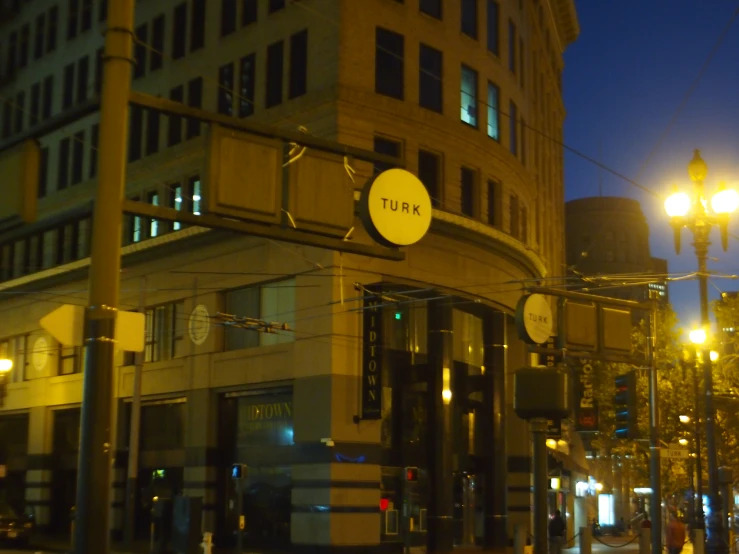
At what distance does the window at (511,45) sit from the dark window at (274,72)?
10.2 metres

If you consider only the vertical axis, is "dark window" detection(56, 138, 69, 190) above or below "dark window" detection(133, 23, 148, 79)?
below

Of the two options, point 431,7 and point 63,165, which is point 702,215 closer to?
point 431,7

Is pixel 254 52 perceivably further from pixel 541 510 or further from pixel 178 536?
pixel 541 510

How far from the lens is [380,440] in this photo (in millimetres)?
32062

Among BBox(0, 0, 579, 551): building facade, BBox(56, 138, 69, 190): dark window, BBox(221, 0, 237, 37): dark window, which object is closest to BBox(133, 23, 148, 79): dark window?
BBox(0, 0, 579, 551): building facade

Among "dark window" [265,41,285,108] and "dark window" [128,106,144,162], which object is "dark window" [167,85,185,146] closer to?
"dark window" [128,106,144,162]

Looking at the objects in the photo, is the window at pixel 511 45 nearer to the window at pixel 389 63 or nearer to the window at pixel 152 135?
the window at pixel 389 63

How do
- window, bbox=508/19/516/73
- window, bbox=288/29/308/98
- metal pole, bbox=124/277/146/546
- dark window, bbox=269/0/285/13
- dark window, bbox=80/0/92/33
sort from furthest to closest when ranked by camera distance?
1. dark window, bbox=80/0/92/33
2. window, bbox=508/19/516/73
3. dark window, bbox=269/0/285/13
4. window, bbox=288/29/308/98
5. metal pole, bbox=124/277/146/546

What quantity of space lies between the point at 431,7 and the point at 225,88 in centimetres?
801

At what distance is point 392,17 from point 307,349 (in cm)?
1182

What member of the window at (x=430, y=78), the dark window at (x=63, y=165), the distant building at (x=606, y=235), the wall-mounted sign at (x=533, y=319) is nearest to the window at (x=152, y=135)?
the dark window at (x=63, y=165)

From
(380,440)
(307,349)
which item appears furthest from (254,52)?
(380,440)

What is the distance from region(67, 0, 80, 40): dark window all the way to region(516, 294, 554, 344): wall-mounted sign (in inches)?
1490

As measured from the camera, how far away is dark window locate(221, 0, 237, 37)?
3688cm
